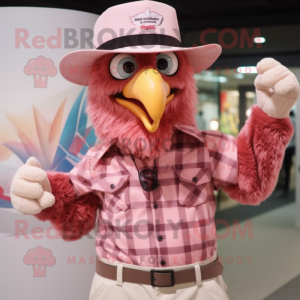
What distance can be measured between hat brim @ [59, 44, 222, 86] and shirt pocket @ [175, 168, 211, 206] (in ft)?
1.34

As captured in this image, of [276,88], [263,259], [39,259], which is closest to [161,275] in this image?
[276,88]

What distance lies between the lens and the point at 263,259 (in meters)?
3.58

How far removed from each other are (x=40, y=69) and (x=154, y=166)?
3.12 feet

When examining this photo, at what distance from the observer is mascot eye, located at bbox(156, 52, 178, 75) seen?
4.17 ft

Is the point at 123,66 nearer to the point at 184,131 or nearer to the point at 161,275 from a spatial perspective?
the point at 184,131

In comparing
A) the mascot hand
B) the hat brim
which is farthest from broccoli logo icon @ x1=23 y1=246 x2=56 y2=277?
the mascot hand

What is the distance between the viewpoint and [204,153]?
134cm

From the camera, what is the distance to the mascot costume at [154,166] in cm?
125

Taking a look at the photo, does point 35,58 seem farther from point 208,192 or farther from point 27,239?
point 208,192

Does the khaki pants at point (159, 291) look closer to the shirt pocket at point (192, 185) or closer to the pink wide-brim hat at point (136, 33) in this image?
the shirt pocket at point (192, 185)

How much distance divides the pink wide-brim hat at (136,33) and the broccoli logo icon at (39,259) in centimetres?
105

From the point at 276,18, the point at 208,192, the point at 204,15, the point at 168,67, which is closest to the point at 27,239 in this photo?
the point at 208,192

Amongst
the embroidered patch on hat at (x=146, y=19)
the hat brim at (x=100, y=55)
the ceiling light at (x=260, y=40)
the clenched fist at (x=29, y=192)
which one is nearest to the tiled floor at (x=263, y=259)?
the hat brim at (x=100, y=55)

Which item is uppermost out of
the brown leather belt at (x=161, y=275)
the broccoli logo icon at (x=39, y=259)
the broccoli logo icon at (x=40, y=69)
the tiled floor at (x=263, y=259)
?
the broccoli logo icon at (x=40, y=69)
